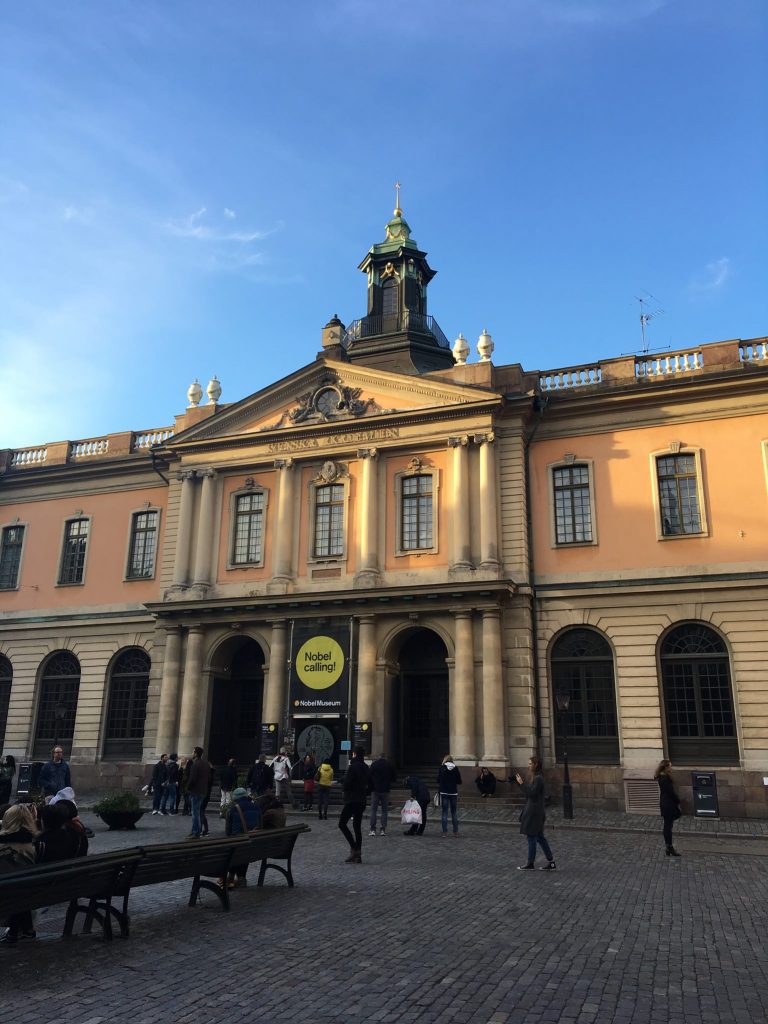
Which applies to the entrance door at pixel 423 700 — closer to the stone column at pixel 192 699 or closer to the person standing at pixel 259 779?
the person standing at pixel 259 779

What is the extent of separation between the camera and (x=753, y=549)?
24656mm

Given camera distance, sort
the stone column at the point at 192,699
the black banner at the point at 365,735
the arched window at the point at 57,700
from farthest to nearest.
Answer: the arched window at the point at 57,700 → the stone column at the point at 192,699 → the black banner at the point at 365,735

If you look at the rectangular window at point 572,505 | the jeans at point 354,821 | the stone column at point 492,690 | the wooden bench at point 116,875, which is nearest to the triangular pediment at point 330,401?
the rectangular window at point 572,505

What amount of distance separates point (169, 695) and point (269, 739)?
4.32 metres

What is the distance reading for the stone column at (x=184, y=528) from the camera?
30406 mm

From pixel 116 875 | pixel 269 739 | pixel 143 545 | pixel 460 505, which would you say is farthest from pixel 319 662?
pixel 116 875

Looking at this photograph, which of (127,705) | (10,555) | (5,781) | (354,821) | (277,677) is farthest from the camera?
(10,555)

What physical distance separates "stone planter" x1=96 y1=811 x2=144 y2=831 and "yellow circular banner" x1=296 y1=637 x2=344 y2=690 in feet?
27.2

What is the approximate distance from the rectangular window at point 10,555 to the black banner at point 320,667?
1448 centimetres

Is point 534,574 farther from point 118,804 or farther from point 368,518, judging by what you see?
point 118,804

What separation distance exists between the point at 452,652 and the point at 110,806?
36.3ft

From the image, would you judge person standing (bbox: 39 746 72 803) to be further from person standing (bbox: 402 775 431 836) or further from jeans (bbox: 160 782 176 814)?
jeans (bbox: 160 782 176 814)

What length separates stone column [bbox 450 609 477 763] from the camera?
81.6ft

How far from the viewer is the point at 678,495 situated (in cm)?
2608
